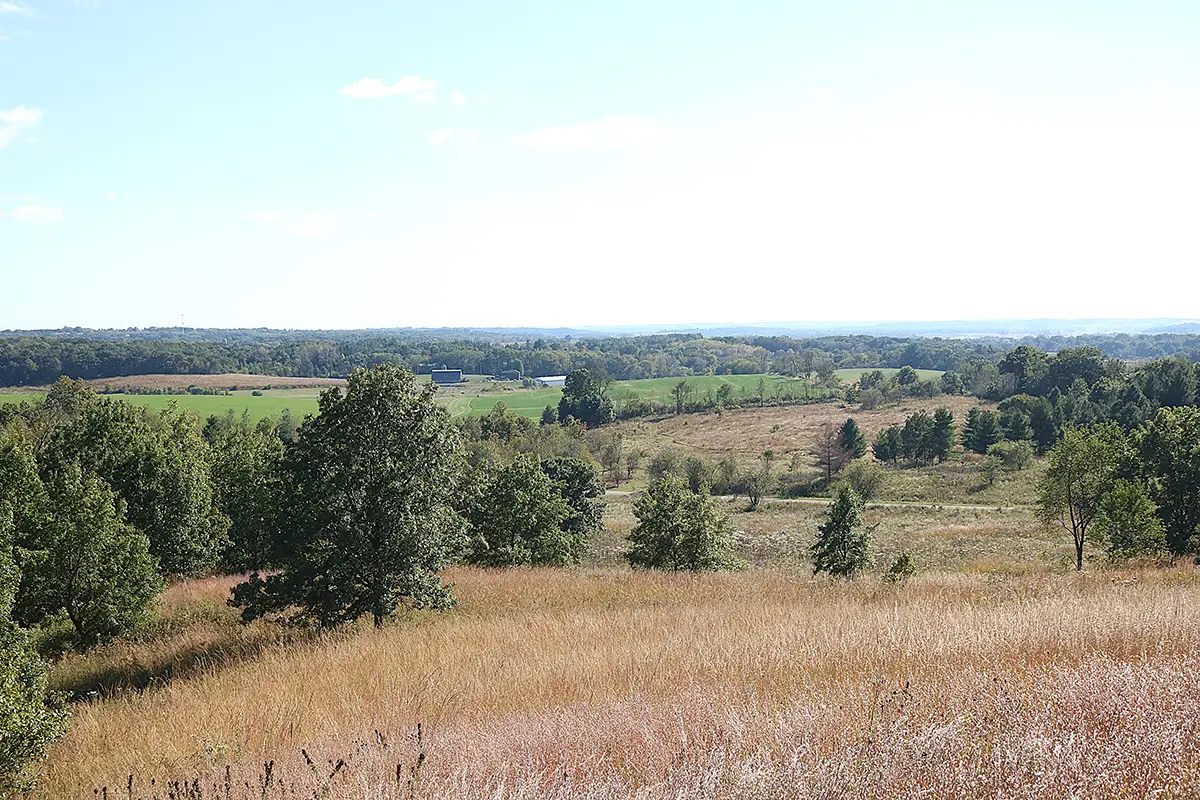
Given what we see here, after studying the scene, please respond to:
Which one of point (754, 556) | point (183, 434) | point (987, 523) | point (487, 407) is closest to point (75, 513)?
point (183, 434)

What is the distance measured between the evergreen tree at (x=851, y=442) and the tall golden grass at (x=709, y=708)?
81.5 meters

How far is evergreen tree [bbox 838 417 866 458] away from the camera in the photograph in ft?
297

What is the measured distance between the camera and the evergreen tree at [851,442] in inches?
3561

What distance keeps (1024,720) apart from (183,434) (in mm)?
45540

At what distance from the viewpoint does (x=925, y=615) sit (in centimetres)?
869

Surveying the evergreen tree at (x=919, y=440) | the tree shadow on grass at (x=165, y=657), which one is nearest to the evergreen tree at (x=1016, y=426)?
the evergreen tree at (x=919, y=440)

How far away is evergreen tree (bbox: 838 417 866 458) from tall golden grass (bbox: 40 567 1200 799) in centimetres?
8149

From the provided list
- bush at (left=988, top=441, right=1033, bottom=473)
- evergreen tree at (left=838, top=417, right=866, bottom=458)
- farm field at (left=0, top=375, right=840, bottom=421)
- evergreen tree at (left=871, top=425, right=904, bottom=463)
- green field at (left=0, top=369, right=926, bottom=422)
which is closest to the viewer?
bush at (left=988, top=441, right=1033, bottom=473)

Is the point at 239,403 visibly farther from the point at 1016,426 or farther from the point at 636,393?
the point at 1016,426

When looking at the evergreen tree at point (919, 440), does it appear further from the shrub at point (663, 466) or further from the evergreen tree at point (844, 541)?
the evergreen tree at point (844, 541)

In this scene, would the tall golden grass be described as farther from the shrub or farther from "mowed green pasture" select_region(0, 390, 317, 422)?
"mowed green pasture" select_region(0, 390, 317, 422)

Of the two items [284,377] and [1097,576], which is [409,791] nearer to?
[1097,576]

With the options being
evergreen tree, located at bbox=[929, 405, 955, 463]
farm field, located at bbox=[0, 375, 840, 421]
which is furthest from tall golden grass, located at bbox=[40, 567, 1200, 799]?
farm field, located at bbox=[0, 375, 840, 421]

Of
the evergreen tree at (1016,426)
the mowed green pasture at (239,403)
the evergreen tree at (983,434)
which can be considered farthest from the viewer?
the mowed green pasture at (239,403)
